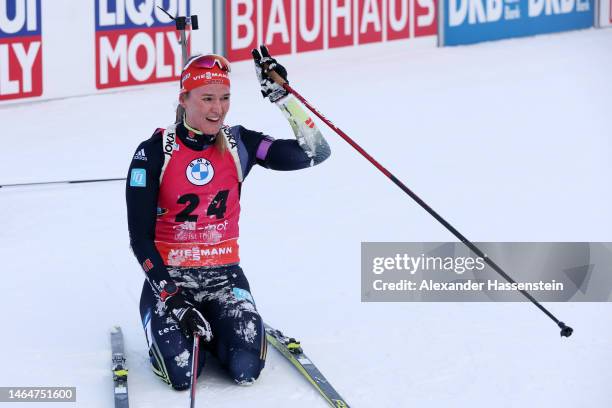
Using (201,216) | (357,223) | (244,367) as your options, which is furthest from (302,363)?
(357,223)

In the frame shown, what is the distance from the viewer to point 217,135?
5.84 m

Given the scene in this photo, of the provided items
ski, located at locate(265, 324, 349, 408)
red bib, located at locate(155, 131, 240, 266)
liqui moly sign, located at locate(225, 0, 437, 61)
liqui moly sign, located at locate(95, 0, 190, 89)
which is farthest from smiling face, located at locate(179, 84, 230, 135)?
liqui moly sign, located at locate(225, 0, 437, 61)

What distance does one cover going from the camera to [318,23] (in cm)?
1408

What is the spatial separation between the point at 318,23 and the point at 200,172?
335 inches

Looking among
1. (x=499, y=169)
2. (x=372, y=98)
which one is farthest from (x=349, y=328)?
(x=372, y=98)

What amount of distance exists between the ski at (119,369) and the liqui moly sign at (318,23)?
734 cm

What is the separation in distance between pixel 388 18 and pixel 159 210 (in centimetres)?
949

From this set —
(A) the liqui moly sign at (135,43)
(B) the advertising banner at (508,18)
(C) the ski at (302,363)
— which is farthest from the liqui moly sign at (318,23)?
(C) the ski at (302,363)

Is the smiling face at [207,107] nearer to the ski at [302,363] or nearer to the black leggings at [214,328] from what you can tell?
the black leggings at [214,328]

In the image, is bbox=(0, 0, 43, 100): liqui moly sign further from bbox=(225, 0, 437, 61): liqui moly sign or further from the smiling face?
the smiling face

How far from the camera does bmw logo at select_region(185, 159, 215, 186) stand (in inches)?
228

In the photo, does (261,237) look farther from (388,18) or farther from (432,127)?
(388,18)

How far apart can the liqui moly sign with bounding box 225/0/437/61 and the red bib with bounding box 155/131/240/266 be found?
745 centimetres

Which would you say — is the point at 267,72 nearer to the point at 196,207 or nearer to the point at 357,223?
the point at 196,207
